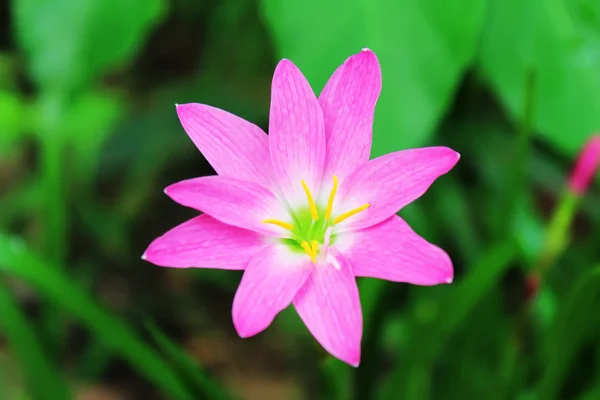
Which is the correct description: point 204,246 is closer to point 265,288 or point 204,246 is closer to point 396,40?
point 265,288

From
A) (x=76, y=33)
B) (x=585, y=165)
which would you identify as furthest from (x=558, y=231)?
(x=76, y=33)

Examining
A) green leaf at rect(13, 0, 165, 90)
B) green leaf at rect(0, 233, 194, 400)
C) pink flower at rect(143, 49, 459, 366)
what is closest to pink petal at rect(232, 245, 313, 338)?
pink flower at rect(143, 49, 459, 366)

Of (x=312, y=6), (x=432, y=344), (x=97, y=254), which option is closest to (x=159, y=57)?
(x=97, y=254)

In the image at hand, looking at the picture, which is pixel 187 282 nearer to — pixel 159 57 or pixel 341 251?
pixel 159 57

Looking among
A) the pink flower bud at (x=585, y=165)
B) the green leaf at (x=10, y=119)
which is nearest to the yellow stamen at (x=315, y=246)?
the pink flower bud at (x=585, y=165)

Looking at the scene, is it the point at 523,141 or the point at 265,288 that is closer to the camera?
the point at 265,288

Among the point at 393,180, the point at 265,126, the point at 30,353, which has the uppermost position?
the point at 393,180

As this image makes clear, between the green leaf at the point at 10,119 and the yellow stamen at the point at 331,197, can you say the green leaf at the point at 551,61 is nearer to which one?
the yellow stamen at the point at 331,197
